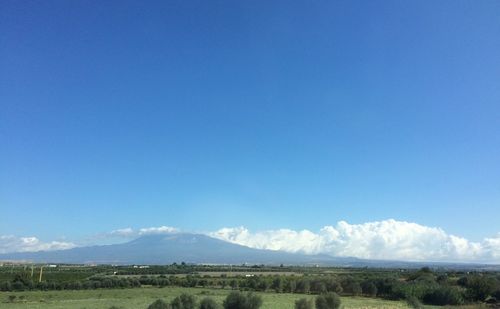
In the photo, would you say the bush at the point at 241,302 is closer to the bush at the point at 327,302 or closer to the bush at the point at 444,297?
the bush at the point at 327,302

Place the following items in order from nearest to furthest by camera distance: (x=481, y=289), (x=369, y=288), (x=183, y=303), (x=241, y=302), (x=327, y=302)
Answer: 1. (x=183, y=303)
2. (x=241, y=302)
3. (x=327, y=302)
4. (x=481, y=289)
5. (x=369, y=288)

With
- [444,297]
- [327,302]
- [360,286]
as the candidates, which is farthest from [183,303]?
[360,286]

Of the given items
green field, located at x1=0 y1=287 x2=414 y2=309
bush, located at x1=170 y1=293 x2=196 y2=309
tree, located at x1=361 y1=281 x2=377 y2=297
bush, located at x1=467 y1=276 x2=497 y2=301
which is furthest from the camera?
tree, located at x1=361 y1=281 x2=377 y2=297

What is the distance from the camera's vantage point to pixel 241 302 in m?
46.2

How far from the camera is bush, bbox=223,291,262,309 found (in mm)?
45716

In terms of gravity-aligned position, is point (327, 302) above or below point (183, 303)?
below

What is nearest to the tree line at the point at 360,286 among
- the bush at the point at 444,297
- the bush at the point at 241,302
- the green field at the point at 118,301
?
the bush at the point at 444,297

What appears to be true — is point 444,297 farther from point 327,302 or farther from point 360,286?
point 327,302

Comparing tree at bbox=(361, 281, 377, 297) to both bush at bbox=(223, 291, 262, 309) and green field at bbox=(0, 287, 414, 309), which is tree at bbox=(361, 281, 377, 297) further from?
bush at bbox=(223, 291, 262, 309)

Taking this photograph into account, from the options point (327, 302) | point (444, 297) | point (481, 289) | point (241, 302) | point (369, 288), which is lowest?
point (444, 297)

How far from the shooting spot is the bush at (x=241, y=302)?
4572cm

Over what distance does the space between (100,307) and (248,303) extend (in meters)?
15.8

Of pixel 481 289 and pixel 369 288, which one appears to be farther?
pixel 369 288

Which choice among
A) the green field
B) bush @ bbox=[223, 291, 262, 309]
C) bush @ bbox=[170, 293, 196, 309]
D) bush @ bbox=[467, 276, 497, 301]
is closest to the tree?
the green field
